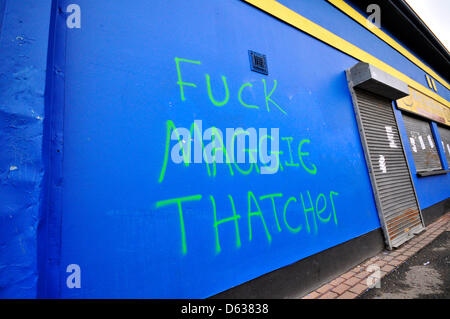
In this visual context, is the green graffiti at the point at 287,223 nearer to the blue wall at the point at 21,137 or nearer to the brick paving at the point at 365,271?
the brick paving at the point at 365,271

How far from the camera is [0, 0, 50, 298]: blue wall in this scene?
1112mm

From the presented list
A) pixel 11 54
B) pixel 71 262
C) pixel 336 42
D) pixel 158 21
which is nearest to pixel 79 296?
pixel 71 262

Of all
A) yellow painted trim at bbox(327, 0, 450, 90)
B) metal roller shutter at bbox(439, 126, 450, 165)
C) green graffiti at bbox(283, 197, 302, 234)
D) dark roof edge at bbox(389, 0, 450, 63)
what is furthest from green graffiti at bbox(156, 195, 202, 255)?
metal roller shutter at bbox(439, 126, 450, 165)

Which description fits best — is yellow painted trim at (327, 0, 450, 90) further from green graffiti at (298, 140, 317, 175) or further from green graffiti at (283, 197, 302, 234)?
green graffiti at (283, 197, 302, 234)

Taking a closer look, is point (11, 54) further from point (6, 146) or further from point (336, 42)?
point (336, 42)

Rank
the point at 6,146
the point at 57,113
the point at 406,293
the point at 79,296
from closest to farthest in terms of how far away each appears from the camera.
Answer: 1. the point at 6,146
2. the point at 79,296
3. the point at 57,113
4. the point at 406,293

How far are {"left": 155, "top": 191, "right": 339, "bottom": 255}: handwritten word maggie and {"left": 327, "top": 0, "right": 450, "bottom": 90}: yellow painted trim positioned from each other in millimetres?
4211

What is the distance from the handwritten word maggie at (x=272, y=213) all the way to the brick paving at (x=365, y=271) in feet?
2.17

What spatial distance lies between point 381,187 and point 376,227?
0.77 meters

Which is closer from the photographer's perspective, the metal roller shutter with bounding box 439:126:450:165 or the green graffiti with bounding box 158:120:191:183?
the green graffiti with bounding box 158:120:191:183

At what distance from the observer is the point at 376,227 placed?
11.2 feet

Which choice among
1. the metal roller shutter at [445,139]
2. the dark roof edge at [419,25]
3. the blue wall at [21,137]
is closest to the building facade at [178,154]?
the blue wall at [21,137]

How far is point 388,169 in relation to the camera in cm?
396

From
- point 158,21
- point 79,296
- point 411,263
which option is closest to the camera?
point 79,296
